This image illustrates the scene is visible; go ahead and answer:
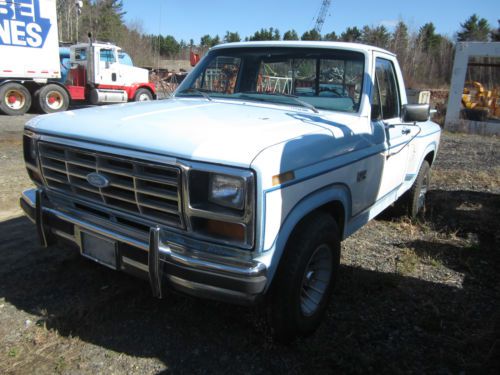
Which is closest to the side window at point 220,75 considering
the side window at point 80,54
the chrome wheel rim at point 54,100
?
the chrome wheel rim at point 54,100

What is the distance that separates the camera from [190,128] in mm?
2477

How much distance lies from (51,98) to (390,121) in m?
13.6

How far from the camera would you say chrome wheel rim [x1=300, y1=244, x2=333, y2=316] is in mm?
2768

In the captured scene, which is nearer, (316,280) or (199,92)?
(316,280)

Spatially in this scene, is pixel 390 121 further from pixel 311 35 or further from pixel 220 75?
pixel 311 35

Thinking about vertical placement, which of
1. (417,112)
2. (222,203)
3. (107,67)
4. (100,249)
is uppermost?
(107,67)

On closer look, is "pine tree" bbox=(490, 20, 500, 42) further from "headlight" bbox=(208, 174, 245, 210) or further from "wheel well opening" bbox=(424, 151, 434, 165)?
"headlight" bbox=(208, 174, 245, 210)

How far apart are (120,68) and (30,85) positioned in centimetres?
333

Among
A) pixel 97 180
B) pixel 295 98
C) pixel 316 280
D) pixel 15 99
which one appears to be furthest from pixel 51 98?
pixel 316 280

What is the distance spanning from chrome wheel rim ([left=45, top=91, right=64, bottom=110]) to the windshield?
12162 mm

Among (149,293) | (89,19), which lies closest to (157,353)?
(149,293)

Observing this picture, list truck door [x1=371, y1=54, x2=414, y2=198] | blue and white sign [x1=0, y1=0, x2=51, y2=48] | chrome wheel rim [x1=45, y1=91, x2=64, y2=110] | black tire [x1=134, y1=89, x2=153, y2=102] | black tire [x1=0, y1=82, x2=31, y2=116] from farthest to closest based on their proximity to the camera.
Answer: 1. black tire [x1=134, y1=89, x2=153, y2=102]
2. chrome wheel rim [x1=45, y1=91, x2=64, y2=110]
3. black tire [x1=0, y1=82, x2=31, y2=116]
4. blue and white sign [x1=0, y1=0, x2=51, y2=48]
5. truck door [x1=371, y1=54, x2=414, y2=198]

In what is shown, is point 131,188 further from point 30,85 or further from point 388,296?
point 30,85

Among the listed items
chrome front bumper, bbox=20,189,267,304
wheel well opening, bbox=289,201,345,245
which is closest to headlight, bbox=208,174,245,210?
chrome front bumper, bbox=20,189,267,304
